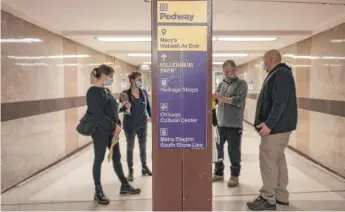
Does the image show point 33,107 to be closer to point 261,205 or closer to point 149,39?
point 149,39

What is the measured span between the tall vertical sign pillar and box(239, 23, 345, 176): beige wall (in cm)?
295

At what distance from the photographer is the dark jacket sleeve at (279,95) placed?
9.90 ft

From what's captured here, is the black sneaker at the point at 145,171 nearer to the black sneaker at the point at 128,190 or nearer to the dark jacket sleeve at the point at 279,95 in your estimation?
the black sneaker at the point at 128,190

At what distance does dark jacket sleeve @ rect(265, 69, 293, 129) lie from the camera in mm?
3018

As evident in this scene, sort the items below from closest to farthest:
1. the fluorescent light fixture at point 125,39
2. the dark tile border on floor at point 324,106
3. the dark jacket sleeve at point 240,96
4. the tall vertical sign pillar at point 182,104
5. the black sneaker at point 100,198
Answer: the tall vertical sign pillar at point 182,104
the black sneaker at point 100,198
the dark jacket sleeve at point 240,96
the dark tile border on floor at point 324,106
the fluorescent light fixture at point 125,39

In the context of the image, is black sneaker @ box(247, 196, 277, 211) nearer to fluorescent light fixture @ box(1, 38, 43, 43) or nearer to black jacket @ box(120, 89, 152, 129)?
black jacket @ box(120, 89, 152, 129)

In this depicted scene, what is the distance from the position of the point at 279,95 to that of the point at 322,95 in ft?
7.90

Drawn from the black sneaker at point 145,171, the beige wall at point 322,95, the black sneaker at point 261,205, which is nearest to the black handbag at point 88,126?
the black sneaker at point 145,171

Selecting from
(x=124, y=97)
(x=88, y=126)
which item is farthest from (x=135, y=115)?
(x=88, y=126)

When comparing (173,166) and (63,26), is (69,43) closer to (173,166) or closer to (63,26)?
(63,26)

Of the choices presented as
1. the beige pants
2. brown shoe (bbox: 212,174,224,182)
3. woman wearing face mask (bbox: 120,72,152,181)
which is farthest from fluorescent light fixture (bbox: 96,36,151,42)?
the beige pants

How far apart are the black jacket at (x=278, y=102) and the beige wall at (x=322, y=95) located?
1.69m

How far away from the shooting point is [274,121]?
9.92ft

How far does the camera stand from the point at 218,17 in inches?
171
